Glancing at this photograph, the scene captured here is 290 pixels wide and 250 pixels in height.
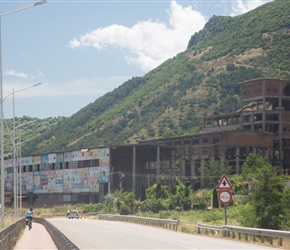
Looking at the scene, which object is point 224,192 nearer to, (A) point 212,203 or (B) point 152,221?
(B) point 152,221

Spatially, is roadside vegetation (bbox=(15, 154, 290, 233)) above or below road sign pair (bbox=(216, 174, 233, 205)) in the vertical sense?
below

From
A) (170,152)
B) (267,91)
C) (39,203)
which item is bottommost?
(39,203)

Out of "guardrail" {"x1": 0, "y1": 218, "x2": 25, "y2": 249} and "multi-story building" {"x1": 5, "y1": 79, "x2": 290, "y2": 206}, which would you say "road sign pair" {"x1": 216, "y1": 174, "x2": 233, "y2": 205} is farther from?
"multi-story building" {"x1": 5, "y1": 79, "x2": 290, "y2": 206}

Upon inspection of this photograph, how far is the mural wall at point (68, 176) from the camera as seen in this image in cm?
11894

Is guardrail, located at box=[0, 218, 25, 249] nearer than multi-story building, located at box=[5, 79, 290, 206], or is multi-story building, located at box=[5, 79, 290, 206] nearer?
guardrail, located at box=[0, 218, 25, 249]

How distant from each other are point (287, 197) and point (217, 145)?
250 ft

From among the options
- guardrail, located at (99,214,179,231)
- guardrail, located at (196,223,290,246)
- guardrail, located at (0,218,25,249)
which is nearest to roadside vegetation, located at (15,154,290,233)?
guardrail, located at (99,214,179,231)

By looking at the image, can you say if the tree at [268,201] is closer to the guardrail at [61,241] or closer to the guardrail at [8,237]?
the guardrail at [61,241]

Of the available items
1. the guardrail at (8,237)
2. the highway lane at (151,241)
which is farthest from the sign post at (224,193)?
the guardrail at (8,237)

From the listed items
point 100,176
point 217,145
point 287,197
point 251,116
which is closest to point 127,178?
point 100,176

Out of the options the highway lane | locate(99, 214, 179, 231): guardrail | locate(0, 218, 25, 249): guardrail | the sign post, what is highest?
the sign post

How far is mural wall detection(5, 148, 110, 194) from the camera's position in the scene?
11894cm

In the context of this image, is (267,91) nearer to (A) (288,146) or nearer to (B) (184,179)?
(A) (288,146)

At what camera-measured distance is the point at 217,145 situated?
11800cm
